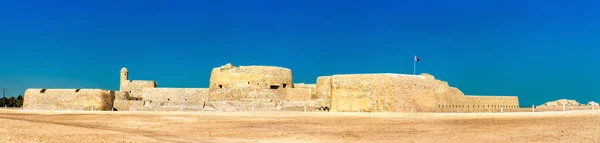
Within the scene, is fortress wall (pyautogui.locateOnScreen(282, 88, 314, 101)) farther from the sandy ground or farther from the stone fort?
the sandy ground

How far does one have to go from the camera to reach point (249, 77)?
38.3 m

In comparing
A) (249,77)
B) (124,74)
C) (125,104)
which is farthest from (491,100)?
(124,74)

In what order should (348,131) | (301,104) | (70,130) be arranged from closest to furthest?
(70,130) → (348,131) → (301,104)

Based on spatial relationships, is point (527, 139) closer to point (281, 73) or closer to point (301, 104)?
point (301, 104)

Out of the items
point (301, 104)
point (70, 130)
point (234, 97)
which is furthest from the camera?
point (234, 97)

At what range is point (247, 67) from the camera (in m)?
38.7

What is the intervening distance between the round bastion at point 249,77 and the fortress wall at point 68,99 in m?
8.01

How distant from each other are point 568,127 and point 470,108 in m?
20.7

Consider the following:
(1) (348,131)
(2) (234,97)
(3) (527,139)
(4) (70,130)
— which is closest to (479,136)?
(3) (527,139)

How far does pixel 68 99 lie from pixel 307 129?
28213mm

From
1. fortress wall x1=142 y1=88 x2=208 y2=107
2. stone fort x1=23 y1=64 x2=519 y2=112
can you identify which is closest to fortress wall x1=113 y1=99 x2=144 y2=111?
stone fort x1=23 y1=64 x2=519 y2=112

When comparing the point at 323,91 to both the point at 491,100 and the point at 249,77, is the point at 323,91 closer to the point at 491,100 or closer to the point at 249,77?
the point at 249,77

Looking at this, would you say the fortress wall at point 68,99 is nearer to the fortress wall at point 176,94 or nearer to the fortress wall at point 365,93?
the fortress wall at point 176,94

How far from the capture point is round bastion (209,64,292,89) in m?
38.2
